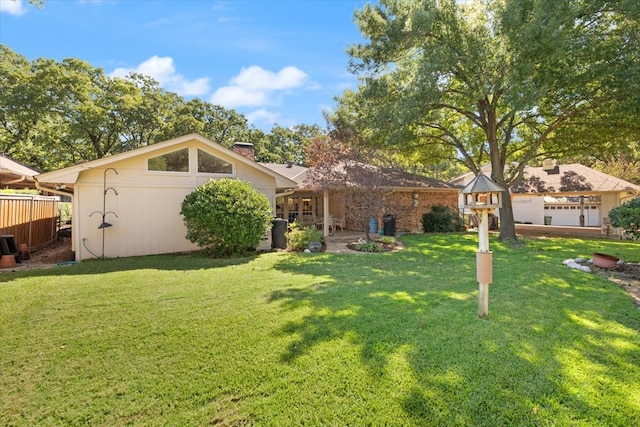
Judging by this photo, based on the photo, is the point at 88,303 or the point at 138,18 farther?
the point at 138,18

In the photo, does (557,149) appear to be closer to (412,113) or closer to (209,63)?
(412,113)

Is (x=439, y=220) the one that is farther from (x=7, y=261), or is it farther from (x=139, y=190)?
(x=7, y=261)

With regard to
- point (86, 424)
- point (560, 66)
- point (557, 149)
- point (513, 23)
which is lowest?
point (86, 424)

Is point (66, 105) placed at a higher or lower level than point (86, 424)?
higher

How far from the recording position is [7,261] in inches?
316

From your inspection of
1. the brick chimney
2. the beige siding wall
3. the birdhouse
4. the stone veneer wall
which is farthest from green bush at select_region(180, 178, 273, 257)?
the stone veneer wall

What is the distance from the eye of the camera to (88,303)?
487cm

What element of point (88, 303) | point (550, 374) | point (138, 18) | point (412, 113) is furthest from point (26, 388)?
point (412, 113)

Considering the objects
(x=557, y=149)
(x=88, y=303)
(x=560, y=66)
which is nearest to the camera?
(x=88, y=303)

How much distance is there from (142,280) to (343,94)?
43.7 ft

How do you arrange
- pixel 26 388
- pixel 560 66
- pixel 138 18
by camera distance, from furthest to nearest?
pixel 560 66, pixel 138 18, pixel 26 388

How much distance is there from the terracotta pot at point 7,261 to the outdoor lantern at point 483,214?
1112 centimetres

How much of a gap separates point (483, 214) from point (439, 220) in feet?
42.8

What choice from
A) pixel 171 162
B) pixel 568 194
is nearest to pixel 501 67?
pixel 568 194
